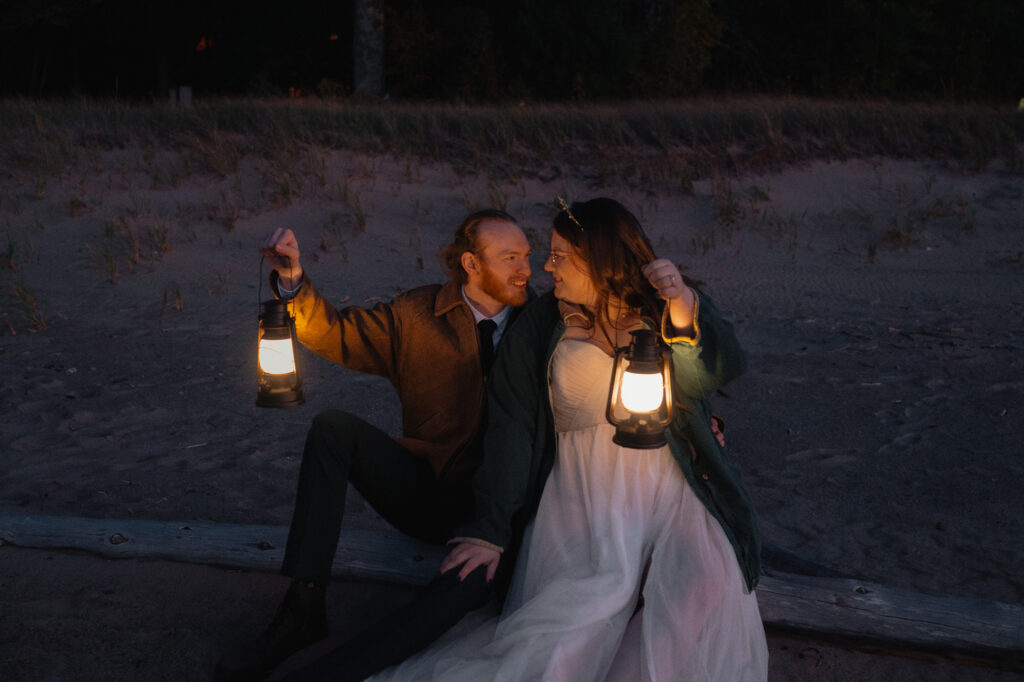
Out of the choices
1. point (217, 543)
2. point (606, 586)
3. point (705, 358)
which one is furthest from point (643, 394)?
point (217, 543)

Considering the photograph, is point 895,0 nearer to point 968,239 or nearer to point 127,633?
point 968,239

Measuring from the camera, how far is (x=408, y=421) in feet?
11.7

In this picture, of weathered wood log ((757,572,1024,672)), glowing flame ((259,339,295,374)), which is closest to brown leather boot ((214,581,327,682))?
glowing flame ((259,339,295,374))

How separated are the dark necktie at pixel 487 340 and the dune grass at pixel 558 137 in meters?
8.63

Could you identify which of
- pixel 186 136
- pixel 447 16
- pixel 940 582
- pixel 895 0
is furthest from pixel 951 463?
pixel 895 0

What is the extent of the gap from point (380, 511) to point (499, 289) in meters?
0.91

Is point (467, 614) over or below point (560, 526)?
below

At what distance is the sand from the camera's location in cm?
371

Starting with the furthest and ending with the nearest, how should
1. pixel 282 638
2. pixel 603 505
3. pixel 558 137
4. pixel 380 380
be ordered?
1. pixel 558 137
2. pixel 380 380
3. pixel 282 638
4. pixel 603 505

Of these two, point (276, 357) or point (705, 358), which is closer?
point (705, 358)

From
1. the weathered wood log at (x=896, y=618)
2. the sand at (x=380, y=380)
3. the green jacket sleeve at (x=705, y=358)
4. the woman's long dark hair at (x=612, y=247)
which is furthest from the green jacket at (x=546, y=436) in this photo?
the sand at (x=380, y=380)

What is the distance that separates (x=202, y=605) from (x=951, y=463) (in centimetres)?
403

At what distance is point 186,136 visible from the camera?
12961mm

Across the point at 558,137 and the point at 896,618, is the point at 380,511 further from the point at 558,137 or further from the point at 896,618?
the point at 558,137
